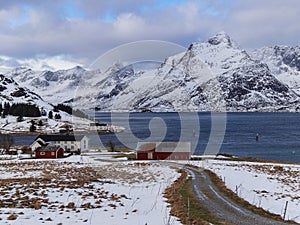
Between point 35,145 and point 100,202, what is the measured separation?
74341mm

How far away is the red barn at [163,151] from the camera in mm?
71688

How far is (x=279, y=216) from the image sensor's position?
19.8m

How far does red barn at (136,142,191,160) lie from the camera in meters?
71.7

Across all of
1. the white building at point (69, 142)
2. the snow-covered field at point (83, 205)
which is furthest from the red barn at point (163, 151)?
the snow-covered field at point (83, 205)

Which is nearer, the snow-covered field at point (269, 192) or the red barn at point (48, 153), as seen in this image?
the snow-covered field at point (269, 192)

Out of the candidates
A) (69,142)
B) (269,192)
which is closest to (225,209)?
(269,192)

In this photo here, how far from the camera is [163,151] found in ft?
240

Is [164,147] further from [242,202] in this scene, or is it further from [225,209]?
[225,209]

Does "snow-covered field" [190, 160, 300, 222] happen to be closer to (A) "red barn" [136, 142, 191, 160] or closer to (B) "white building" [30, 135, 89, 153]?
(A) "red barn" [136, 142, 191, 160]

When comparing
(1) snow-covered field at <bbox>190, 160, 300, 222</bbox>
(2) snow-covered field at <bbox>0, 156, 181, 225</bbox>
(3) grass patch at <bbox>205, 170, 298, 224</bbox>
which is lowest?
(1) snow-covered field at <bbox>190, 160, 300, 222</bbox>

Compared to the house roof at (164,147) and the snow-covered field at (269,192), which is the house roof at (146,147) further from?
the snow-covered field at (269,192)

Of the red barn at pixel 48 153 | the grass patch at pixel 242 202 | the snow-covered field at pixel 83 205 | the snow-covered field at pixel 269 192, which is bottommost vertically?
the red barn at pixel 48 153

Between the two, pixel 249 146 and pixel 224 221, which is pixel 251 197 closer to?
pixel 224 221

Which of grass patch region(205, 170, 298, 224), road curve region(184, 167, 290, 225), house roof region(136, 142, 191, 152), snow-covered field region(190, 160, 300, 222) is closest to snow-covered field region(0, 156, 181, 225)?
road curve region(184, 167, 290, 225)
